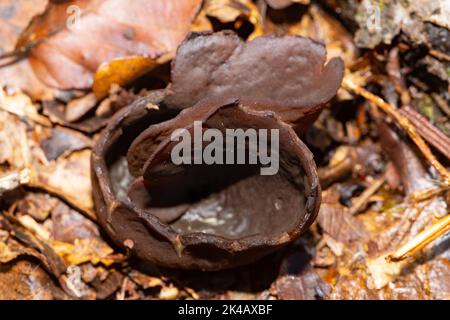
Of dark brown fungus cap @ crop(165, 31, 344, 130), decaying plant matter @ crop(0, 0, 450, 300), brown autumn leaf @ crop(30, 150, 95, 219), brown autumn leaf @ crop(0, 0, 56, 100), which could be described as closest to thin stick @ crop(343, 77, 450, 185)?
decaying plant matter @ crop(0, 0, 450, 300)

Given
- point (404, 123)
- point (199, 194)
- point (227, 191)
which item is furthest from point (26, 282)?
point (404, 123)

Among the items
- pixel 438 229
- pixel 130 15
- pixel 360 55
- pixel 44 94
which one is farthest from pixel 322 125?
pixel 44 94

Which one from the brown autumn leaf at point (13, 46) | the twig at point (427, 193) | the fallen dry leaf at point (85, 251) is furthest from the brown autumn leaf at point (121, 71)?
the twig at point (427, 193)

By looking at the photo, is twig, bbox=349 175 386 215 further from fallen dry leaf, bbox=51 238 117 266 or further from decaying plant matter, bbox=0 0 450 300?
fallen dry leaf, bbox=51 238 117 266

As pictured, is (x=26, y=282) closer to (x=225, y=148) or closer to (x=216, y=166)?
(x=216, y=166)

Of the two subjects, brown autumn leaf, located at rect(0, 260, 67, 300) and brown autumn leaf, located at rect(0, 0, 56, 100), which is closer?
brown autumn leaf, located at rect(0, 260, 67, 300)

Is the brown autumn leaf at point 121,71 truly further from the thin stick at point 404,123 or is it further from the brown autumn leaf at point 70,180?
the thin stick at point 404,123
